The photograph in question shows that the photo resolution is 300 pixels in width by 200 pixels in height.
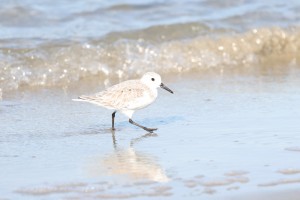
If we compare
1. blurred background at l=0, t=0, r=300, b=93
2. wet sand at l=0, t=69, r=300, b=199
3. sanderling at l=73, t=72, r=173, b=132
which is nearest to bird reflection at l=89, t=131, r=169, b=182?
wet sand at l=0, t=69, r=300, b=199

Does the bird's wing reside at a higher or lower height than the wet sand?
higher

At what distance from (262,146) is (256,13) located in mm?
6132

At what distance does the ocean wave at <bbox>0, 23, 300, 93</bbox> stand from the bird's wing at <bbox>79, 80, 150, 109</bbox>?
192 cm

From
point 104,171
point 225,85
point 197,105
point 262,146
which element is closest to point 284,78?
point 225,85

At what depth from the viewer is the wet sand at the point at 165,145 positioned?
5289 millimetres

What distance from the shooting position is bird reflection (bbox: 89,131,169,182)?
557cm

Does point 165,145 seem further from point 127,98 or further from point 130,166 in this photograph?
point 127,98

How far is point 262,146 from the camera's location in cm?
633

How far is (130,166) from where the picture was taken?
5.84 metres

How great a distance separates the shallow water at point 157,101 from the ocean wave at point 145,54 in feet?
0.05

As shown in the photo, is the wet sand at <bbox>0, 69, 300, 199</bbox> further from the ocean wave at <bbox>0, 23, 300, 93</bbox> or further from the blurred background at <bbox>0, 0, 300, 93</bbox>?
the blurred background at <bbox>0, 0, 300, 93</bbox>

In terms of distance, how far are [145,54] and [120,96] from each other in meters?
2.99

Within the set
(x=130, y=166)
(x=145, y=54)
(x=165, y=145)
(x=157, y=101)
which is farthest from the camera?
(x=145, y=54)

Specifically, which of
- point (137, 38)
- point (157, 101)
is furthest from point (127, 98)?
point (137, 38)
